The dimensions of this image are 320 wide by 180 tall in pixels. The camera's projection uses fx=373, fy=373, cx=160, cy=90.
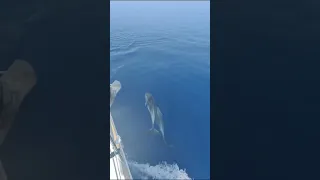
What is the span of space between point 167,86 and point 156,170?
61cm

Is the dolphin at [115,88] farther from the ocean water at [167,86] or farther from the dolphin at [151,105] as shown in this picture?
the dolphin at [151,105]

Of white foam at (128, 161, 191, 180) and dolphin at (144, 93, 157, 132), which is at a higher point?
dolphin at (144, 93, 157, 132)

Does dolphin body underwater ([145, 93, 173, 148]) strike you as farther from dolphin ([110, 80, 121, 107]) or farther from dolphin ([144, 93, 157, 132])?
dolphin ([110, 80, 121, 107])

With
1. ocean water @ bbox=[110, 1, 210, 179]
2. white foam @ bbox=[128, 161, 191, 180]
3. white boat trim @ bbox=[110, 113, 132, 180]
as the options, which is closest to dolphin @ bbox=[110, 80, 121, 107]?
ocean water @ bbox=[110, 1, 210, 179]

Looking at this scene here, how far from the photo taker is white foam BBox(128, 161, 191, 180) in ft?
8.50

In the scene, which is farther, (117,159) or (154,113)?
(154,113)

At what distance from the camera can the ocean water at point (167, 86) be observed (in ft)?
8.43

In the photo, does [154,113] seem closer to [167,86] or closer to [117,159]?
[167,86]

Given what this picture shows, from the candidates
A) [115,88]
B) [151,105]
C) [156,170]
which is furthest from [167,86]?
[156,170]

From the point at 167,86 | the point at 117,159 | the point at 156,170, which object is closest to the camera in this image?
the point at 117,159

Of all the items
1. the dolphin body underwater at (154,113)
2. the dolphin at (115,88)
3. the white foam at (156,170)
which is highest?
the dolphin at (115,88)

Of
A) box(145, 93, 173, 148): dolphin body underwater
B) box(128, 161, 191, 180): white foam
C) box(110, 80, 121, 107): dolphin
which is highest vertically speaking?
box(110, 80, 121, 107): dolphin

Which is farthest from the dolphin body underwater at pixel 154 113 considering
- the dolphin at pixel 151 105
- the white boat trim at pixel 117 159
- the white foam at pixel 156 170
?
the white boat trim at pixel 117 159

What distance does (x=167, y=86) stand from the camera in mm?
2756
